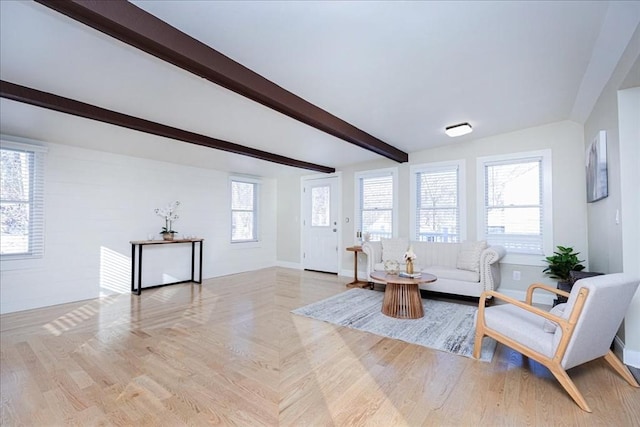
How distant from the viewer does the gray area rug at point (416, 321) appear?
2.75 metres

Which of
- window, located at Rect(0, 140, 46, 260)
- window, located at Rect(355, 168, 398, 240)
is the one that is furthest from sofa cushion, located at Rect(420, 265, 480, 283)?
window, located at Rect(0, 140, 46, 260)

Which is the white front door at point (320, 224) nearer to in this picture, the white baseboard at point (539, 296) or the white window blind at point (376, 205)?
the white window blind at point (376, 205)

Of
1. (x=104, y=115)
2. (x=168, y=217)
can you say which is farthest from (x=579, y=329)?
(x=168, y=217)

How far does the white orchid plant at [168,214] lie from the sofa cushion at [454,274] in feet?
14.2

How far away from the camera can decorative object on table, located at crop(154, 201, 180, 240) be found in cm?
507

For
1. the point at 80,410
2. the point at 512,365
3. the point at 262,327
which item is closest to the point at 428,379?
the point at 512,365

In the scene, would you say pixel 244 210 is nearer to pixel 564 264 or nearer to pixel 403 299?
pixel 403 299

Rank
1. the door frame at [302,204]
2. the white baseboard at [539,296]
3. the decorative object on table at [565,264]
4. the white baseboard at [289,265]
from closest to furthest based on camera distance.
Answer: the decorative object on table at [565,264], the white baseboard at [539,296], the door frame at [302,204], the white baseboard at [289,265]

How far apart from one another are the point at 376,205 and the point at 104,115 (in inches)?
171

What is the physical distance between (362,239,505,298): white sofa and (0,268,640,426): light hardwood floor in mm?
1494

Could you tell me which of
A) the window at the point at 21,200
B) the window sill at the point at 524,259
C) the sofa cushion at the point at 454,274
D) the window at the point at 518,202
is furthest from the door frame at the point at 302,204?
the window at the point at 21,200

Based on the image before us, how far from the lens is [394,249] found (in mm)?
4949

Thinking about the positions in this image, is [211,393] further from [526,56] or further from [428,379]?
[526,56]

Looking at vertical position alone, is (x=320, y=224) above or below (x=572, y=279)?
above
